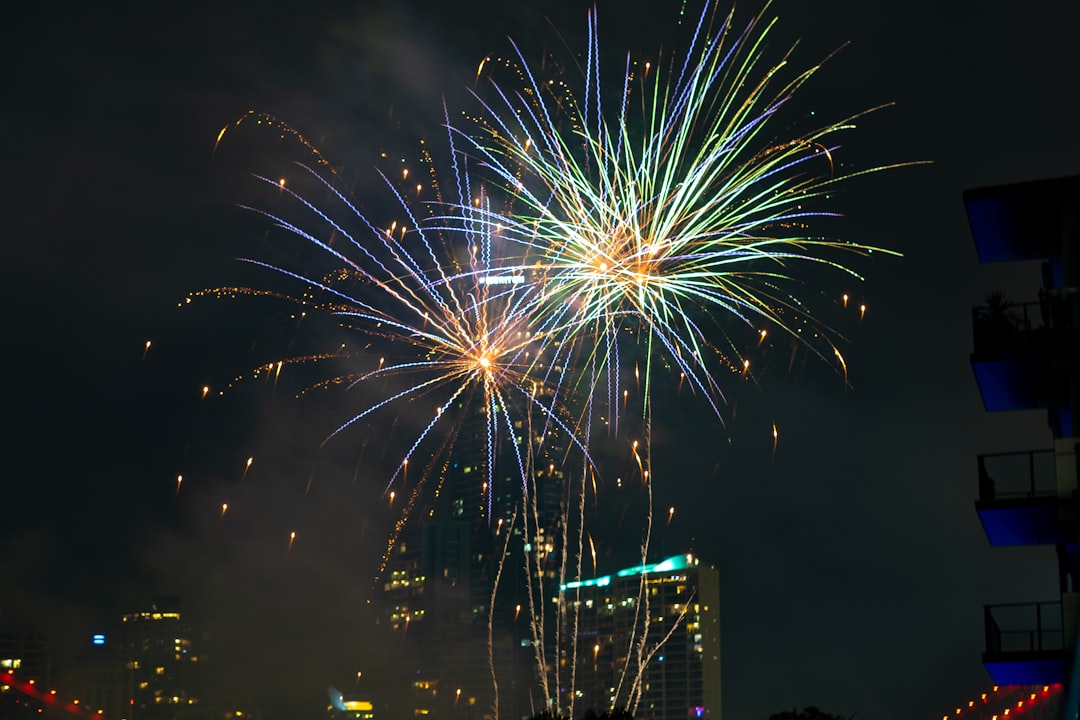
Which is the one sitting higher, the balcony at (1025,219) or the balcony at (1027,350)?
the balcony at (1025,219)

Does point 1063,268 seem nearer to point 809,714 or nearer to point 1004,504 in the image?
point 1004,504

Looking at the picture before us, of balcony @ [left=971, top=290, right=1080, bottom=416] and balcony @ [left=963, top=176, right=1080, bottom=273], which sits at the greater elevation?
balcony @ [left=963, top=176, right=1080, bottom=273]

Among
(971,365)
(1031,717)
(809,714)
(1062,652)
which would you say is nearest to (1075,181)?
(971,365)
